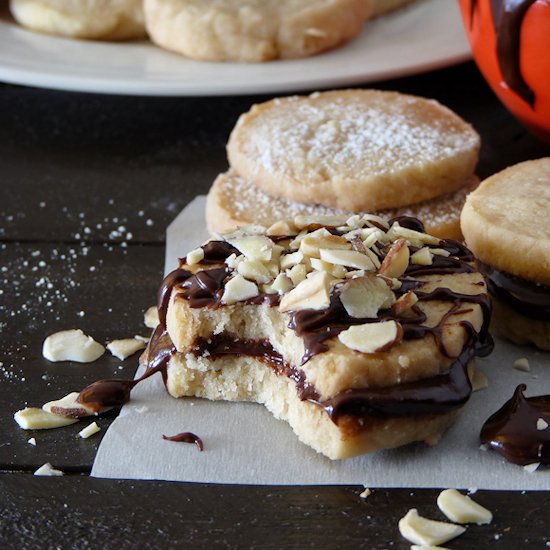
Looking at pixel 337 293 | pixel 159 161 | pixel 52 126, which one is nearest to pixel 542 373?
pixel 337 293

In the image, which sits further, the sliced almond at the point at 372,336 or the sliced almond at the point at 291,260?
the sliced almond at the point at 291,260

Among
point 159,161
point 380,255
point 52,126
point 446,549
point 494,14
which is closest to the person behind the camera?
point 446,549

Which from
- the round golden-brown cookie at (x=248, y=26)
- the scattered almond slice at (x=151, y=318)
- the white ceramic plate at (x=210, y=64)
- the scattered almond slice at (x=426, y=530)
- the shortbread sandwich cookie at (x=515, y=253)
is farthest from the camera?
the round golden-brown cookie at (x=248, y=26)

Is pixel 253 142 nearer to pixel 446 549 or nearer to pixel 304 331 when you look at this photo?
pixel 304 331

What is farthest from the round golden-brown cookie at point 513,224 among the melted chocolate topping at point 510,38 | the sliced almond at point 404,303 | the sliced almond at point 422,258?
the melted chocolate topping at point 510,38

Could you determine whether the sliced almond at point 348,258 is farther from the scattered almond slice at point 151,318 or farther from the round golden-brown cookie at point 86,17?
the round golden-brown cookie at point 86,17

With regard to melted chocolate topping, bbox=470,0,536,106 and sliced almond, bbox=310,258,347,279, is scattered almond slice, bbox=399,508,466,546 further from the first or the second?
melted chocolate topping, bbox=470,0,536,106
